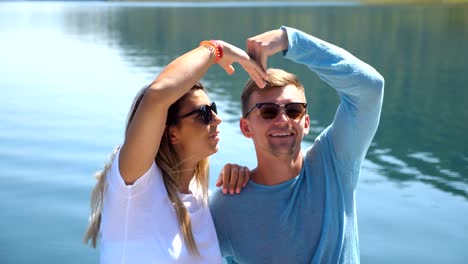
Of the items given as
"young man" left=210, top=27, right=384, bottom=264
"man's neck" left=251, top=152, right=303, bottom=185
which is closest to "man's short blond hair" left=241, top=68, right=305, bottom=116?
"young man" left=210, top=27, right=384, bottom=264

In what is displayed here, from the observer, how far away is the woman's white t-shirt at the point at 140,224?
2.57 metres

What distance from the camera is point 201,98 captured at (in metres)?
2.92

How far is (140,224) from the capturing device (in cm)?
260

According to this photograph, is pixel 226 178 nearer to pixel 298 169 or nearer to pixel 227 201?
pixel 227 201

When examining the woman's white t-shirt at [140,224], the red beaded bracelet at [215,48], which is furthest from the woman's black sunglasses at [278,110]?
the woman's white t-shirt at [140,224]

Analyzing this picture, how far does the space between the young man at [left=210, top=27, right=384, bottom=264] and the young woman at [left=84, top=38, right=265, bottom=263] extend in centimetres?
22

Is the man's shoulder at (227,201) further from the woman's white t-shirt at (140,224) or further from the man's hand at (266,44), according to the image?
the man's hand at (266,44)

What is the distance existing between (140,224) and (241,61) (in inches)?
34.1

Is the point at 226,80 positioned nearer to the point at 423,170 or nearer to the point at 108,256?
the point at 423,170

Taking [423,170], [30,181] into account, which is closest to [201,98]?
[30,181]

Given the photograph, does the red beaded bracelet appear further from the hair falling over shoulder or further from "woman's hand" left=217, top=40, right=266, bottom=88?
the hair falling over shoulder

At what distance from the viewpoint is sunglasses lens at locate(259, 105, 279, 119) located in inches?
125

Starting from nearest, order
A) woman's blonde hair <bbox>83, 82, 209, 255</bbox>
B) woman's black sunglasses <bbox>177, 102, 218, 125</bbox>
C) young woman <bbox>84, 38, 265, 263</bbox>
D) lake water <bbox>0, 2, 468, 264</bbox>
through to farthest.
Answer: young woman <bbox>84, 38, 265, 263</bbox> < woman's blonde hair <bbox>83, 82, 209, 255</bbox> < woman's black sunglasses <bbox>177, 102, 218, 125</bbox> < lake water <bbox>0, 2, 468, 264</bbox>

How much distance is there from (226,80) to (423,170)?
30.2 ft
